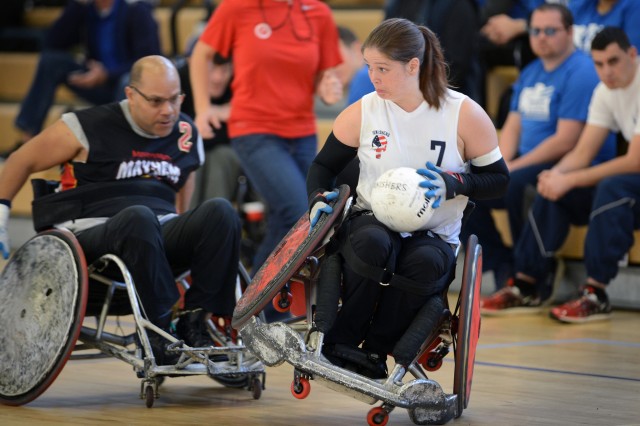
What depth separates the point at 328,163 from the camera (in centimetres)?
354

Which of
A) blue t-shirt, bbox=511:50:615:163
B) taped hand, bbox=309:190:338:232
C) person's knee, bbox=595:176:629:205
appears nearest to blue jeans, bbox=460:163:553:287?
blue t-shirt, bbox=511:50:615:163

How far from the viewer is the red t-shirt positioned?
17.0 feet

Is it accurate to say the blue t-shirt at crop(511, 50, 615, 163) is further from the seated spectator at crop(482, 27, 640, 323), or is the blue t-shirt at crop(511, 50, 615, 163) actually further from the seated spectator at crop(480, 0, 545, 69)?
the seated spectator at crop(480, 0, 545, 69)

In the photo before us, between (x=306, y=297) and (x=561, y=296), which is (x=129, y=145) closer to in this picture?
(x=306, y=297)

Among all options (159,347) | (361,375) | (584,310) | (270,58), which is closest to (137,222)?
(159,347)

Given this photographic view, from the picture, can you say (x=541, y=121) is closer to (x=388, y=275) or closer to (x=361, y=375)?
(x=388, y=275)

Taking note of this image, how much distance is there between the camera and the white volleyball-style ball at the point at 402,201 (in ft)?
10.6

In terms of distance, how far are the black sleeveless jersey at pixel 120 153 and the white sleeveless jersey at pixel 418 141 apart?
33.9 inches

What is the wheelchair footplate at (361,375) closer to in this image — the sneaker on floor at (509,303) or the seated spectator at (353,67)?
the sneaker on floor at (509,303)

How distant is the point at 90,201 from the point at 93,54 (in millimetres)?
4756

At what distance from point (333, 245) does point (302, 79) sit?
6.47 ft

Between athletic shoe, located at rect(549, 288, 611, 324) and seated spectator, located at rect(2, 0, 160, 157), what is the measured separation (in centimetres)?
373

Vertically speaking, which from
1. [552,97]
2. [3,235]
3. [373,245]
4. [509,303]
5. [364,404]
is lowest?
[509,303]

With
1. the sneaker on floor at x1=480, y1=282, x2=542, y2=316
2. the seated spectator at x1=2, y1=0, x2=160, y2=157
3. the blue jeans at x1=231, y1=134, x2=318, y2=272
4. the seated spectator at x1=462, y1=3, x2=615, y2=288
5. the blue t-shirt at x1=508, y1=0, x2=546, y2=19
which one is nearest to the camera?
the blue jeans at x1=231, y1=134, x2=318, y2=272
